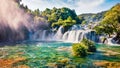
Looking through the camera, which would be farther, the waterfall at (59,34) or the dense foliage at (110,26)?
the waterfall at (59,34)

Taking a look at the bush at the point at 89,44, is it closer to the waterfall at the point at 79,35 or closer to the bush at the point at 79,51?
the bush at the point at 79,51

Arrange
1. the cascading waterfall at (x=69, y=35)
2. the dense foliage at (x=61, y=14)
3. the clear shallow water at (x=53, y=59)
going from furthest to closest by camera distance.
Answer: the dense foliage at (x=61, y=14), the cascading waterfall at (x=69, y=35), the clear shallow water at (x=53, y=59)

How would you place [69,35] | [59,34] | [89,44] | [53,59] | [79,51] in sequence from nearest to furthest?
[53,59], [79,51], [89,44], [69,35], [59,34]

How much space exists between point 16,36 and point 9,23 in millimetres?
4682

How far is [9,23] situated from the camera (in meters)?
62.1

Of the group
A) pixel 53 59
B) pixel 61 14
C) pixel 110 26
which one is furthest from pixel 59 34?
pixel 53 59

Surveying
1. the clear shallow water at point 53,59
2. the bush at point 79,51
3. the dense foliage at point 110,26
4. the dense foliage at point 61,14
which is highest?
the dense foliage at point 61,14

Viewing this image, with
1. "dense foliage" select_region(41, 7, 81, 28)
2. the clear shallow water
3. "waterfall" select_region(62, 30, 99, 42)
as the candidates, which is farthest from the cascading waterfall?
"dense foliage" select_region(41, 7, 81, 28)

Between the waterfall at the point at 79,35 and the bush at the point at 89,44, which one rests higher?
the waterfall at the point at 79,35

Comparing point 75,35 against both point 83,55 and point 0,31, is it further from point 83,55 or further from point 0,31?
point 83,55

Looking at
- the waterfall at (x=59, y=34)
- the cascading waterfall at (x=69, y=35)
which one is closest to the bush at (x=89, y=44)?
the cascading waterfall at (x=69, y=35)


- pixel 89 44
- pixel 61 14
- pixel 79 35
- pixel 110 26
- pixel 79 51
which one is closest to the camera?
pixel 79 51

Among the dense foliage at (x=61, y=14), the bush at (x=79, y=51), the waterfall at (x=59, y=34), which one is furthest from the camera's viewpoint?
the dense foliage at (x=61, y=14)

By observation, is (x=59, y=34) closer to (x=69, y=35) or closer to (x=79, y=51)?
(x=69, y=35)
